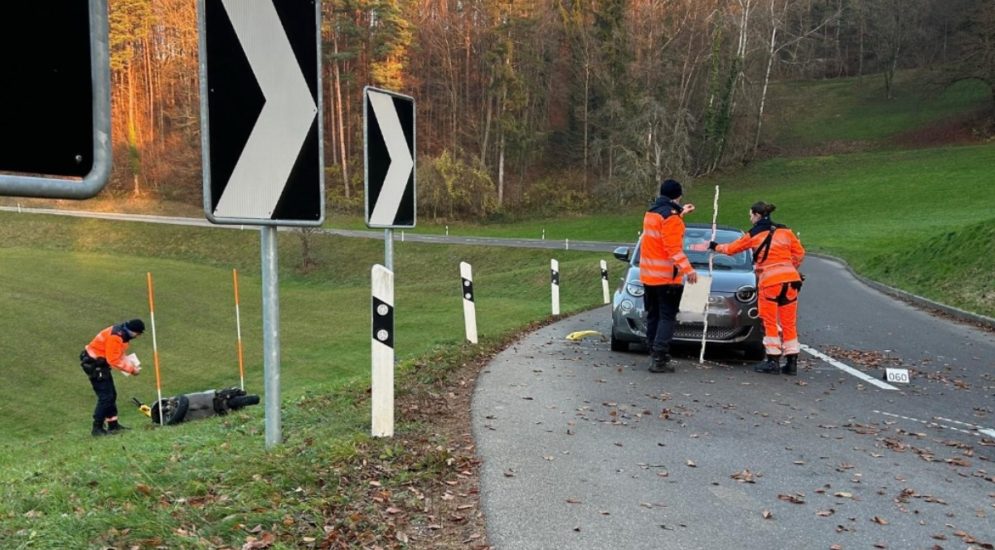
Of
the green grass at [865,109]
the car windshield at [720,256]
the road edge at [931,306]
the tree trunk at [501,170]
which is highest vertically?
the green grass at [865,109]

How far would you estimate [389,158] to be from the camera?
6.04m

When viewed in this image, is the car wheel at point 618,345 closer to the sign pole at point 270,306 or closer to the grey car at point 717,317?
the grey car at point 717,317

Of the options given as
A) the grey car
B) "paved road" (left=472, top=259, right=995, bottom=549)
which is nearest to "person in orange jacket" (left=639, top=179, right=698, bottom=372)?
"paved road" (left=472, top=259, right=995, bottom=549)

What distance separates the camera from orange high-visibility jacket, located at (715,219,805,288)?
8523 mm

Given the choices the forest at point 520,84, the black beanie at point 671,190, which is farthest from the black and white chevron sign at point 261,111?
the forest at point 520,84

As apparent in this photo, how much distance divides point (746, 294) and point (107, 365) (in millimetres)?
9433

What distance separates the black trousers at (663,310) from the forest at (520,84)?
132 feet

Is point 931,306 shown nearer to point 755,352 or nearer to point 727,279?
point 755,352

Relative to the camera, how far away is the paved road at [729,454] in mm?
3848

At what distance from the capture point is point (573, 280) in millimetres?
25844

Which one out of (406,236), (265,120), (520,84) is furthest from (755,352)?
(520,84)

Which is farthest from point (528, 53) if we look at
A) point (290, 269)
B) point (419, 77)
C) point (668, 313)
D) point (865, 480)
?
point (865, 480)

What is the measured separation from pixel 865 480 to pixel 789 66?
64.5 meters

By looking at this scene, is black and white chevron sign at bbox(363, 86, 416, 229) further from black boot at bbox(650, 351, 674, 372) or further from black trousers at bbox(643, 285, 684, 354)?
black boot at bbox(650, 351, 674, 372)
